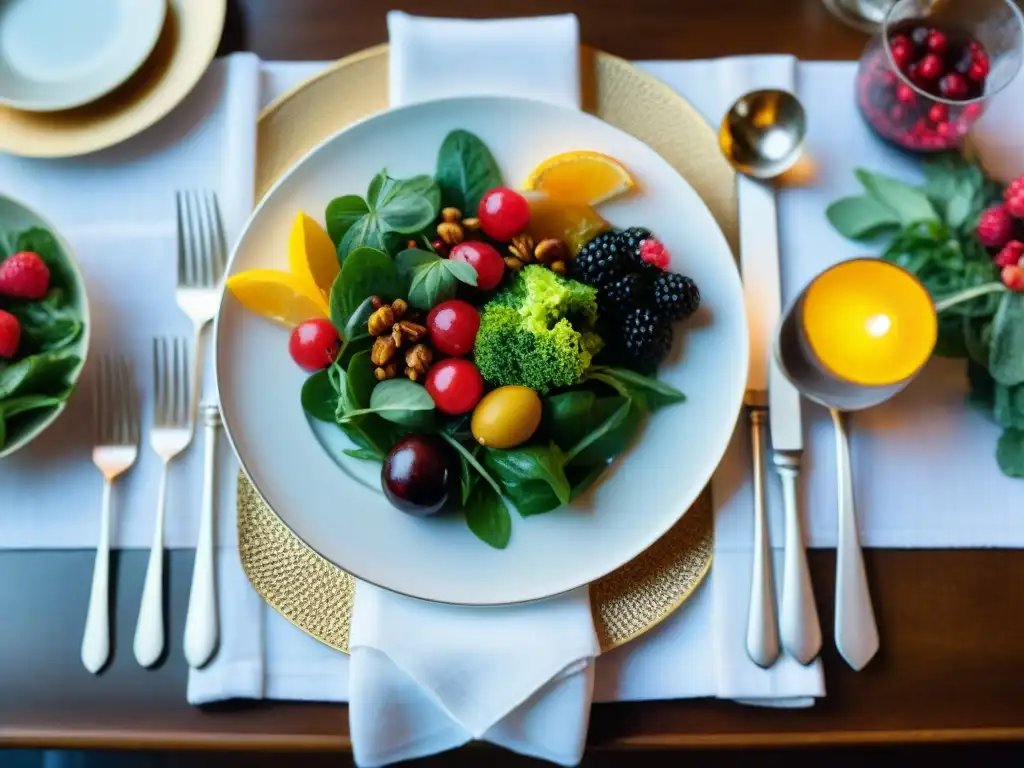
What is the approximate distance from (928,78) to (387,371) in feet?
2.16

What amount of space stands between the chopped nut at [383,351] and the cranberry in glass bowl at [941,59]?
1.97 ft

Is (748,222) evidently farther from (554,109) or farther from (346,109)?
(346,109)

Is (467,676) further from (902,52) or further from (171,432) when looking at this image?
(902,52)

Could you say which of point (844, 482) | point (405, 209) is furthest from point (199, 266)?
point (844, 482)

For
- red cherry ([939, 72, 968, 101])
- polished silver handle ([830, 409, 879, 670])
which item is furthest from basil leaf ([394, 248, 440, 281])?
red cherry ([939, 72, 968, 101])

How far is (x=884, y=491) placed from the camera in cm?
82

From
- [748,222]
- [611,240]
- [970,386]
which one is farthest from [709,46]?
[970,386]

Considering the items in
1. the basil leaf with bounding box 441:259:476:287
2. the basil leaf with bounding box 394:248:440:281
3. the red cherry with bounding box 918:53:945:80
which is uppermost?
the red cherry with bounding box 918:53:945:80

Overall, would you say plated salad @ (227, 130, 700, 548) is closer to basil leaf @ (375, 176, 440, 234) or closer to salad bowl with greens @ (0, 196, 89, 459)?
basil leaf @ (375, 176, 440, 234)

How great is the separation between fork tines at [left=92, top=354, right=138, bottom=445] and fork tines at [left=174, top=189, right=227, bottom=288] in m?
0.11

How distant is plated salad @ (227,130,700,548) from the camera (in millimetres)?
717

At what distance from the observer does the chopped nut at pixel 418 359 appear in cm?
73

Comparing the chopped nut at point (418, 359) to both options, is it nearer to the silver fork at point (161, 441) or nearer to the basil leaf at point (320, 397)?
the basil leaf at point (320, 397)

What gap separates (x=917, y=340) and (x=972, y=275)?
0.32 ft
